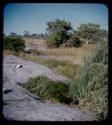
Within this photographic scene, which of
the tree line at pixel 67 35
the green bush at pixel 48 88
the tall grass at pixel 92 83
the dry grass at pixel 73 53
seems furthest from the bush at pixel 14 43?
the tall grass at pixel 92 83

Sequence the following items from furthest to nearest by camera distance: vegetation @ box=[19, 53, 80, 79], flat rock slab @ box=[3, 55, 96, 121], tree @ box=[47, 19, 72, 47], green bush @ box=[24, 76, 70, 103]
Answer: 1. green bush @ box=[24, 76, 70, 103]
2. vegetation @ box=[19, 53, 80, 79]
3. tree @ box=[47, 19, 72, 47]
4. flat rock slab @ box=[3, 55, 96, 121]

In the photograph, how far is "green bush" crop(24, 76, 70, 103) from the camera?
3.96m

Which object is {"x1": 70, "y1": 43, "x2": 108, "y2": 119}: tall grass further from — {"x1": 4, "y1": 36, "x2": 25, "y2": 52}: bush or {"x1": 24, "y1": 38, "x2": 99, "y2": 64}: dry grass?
{"x1": 4, "y1": 36, "x2": 25, "y2": 52}: bush

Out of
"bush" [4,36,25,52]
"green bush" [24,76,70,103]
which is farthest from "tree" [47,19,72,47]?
"green bush" [24,76,70,103]

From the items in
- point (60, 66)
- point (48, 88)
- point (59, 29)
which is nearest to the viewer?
point (59, 29)

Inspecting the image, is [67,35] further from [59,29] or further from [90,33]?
[90,33]

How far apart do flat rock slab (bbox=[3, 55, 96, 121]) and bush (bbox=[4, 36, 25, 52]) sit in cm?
13

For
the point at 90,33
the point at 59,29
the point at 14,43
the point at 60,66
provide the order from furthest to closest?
1. the point at 60,66
2. the point at 14,43
3. the point at 90,33
4. the point at 59,29

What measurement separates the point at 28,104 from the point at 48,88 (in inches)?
26.1

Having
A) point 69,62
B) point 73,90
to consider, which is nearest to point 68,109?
point 73,90

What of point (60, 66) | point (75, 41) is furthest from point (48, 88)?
point (75, 41)

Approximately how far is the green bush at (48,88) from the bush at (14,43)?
0.44 m

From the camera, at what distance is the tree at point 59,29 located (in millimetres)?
3381

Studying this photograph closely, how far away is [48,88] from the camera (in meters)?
4.12
